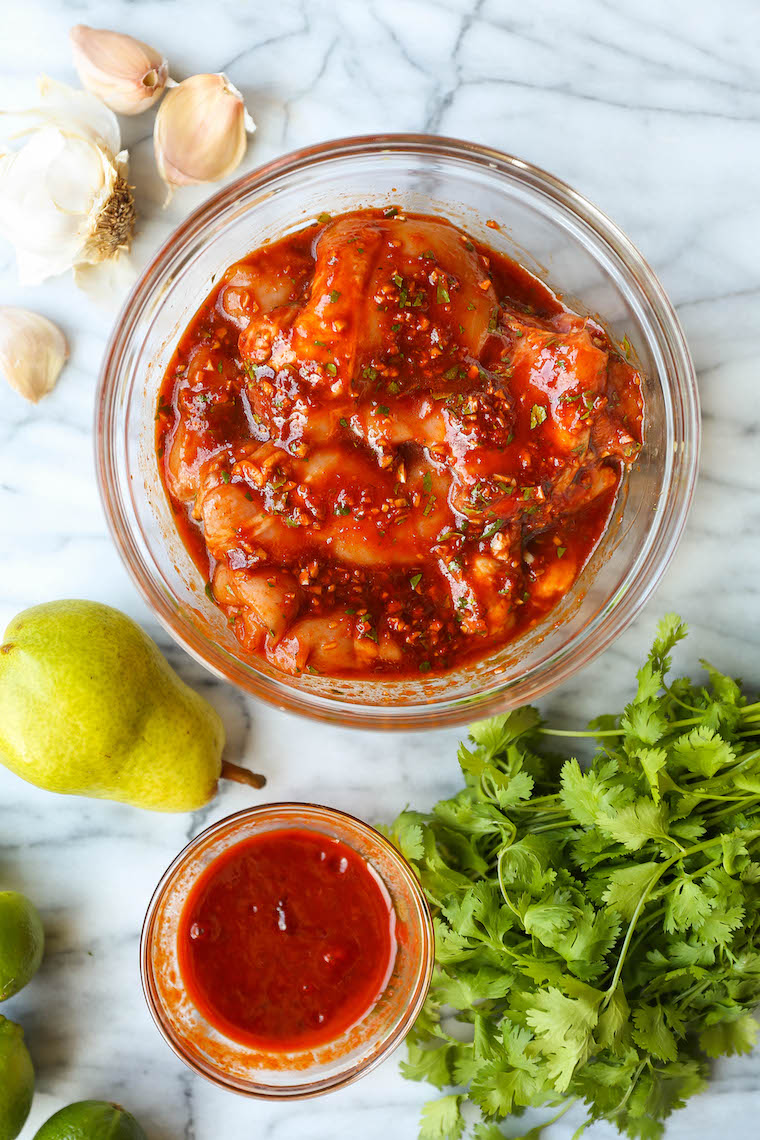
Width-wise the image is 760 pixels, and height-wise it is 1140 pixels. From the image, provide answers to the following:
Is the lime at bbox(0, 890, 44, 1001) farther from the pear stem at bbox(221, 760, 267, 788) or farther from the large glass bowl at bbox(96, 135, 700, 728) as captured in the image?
the large glass bowl at bbox(96, 135, 700, 728)

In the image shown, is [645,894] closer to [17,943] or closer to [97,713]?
[97,713]

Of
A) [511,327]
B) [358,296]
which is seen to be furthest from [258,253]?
[511,327]

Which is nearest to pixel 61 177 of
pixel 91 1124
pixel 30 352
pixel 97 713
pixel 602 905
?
pixel 30 352

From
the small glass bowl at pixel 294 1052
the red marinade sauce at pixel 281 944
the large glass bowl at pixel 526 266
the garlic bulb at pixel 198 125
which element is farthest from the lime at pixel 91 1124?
the garlic bulb at pixel 198 125

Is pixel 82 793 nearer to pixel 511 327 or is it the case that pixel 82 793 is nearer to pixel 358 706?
pixel 358 706

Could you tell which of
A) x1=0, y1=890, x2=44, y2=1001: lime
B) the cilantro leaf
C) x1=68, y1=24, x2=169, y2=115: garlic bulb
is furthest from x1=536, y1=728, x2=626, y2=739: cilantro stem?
x1=68, y1=24, x2=169, y2=115: garlic bulb

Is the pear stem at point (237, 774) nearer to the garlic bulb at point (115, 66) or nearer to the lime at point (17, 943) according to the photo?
the lime at point (17, 943)

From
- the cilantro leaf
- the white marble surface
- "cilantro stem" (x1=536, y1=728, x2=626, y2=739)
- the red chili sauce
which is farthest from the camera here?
the cilantro leaf
